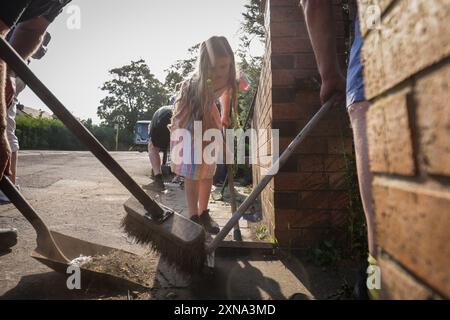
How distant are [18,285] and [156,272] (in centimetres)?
73

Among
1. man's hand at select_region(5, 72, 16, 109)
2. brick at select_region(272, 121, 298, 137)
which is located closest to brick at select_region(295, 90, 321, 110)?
brick at select_region(272, 121, 298, 137)

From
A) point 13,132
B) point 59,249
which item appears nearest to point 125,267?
point 59,249

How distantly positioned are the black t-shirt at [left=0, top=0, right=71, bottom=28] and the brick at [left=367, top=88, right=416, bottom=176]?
1.79 metres

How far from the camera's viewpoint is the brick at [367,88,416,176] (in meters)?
0.46

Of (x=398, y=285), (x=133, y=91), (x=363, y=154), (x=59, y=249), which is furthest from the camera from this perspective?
(x=133, y=91)

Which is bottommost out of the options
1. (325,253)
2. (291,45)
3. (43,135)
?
(325,253)

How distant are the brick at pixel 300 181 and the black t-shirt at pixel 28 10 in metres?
1.93

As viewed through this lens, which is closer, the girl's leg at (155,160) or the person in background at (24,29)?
the person in background at (24,29)

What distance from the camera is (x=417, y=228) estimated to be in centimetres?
44

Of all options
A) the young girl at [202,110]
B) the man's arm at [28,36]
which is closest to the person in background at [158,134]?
the young girl at [202,110]

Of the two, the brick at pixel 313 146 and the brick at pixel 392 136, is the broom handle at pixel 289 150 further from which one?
the brick at pixel 392 136

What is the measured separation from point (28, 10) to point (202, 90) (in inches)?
58.2

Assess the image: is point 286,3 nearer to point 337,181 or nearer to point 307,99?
point 307,99

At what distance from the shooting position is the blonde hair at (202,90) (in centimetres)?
272
